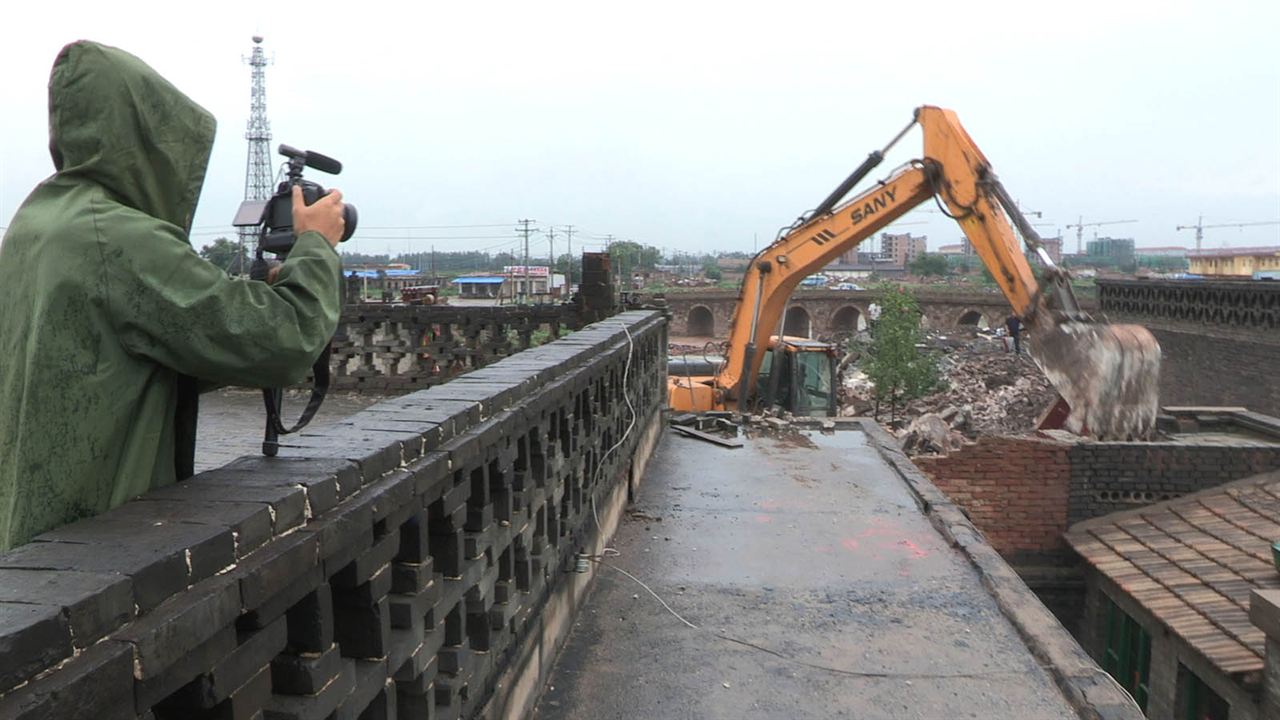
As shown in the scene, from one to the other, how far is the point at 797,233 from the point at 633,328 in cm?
676

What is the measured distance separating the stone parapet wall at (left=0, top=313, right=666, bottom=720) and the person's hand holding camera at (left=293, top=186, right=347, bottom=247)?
0.48m

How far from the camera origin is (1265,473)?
11.9 m

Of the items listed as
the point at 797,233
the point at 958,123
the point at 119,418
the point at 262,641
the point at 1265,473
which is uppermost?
the point at 958,123

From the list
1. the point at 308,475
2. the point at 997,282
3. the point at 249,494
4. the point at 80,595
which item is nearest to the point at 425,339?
the point at 997,282

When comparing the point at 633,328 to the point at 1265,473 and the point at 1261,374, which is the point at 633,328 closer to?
the point at 1265,473

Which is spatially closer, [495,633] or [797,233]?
[495,633]

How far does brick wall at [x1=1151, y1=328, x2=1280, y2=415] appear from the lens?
17016 mm

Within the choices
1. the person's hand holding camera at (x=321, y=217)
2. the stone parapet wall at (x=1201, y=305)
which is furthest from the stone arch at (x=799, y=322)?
the person's hand holding camera at (x=321, y=217)

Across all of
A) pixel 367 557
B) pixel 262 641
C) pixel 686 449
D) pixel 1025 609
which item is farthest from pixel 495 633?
pixel 686 449

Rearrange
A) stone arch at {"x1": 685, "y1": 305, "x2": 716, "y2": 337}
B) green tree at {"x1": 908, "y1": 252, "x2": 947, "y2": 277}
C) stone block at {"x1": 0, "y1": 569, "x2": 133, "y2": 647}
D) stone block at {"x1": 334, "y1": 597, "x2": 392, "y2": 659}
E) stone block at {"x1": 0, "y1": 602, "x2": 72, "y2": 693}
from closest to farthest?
stone block at {"x1": 0, "y1": 602, "x2": 72, "y2": 693} → stone block at {"x1": 0, "y1": 569, "x2": 133, "y2": 647} → stone block at {"x1": 334, "y1": 597, "x2": 392, "y2": 659} → stone arch at {"x1": 685, "y1": 305, "x2": 716, "y2": 337} → green tree at {"x1": 908, "y1": 252, "x2": 947, "y2": 277}

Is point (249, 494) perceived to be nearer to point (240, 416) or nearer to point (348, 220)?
point (348, 220)

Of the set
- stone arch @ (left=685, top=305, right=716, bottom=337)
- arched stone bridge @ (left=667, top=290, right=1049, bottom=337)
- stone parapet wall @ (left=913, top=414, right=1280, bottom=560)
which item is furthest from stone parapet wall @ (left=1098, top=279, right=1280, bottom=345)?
stone arch @ (left=685, top=305, right=716, bottom=337)

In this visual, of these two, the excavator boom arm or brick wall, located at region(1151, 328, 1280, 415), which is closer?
the excavator boom arm

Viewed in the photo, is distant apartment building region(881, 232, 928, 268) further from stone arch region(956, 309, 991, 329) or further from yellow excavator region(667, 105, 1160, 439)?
yellow excavator region(667, 105, 1160, 439)
